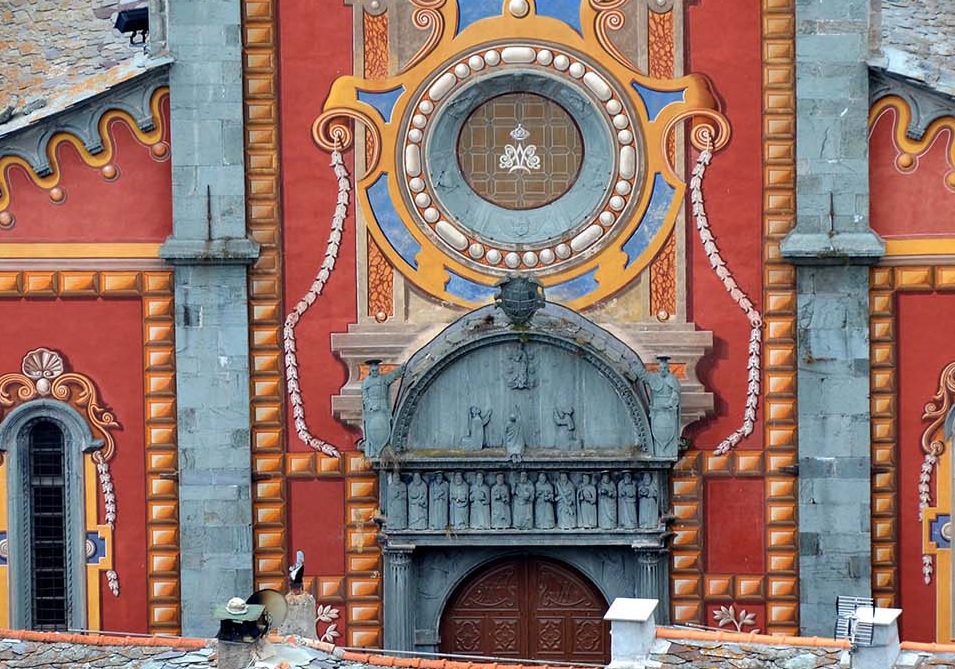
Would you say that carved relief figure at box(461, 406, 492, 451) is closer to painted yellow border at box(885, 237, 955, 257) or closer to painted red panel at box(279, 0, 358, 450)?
painted red panel at box(279, 0, 358, 450)

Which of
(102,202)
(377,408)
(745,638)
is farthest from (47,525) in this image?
(745,638)

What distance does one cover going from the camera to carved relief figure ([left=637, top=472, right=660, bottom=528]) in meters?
45.0

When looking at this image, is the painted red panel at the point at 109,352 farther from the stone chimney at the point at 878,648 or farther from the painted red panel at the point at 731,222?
the stone chimney at the point at 878,648

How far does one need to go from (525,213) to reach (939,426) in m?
6.27

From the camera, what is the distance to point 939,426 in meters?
45.2

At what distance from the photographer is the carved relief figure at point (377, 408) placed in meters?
44.8

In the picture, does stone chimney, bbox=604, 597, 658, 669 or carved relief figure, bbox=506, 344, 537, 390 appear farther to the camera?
carved relief figure, bbox=506, 344, 537, 390

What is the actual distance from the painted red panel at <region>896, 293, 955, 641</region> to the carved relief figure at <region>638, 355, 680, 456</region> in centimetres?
312

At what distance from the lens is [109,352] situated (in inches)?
1795

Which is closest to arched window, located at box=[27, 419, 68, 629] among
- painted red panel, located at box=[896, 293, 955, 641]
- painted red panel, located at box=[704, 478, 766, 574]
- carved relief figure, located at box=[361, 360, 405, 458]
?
carved relief figure, located at box=[361, 360, 405, 458]

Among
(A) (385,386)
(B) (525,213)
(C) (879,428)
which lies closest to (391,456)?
(A) (385,386)

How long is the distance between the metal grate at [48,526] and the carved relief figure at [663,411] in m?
8.04

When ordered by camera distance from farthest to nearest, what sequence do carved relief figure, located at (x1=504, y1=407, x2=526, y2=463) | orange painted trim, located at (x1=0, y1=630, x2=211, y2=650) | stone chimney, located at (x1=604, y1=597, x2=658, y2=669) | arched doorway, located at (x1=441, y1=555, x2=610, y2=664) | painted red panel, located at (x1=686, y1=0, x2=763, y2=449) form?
arched doorway, located at (x1=441, y1=555, x2=610, y2=664)
painted red panel, located at (x1=686, y1=0, x2=763, y2=449)
carved relief figure, located at (x1=504, y1=407, x2=526, y2=463)
orange painted trim, located at (x1=0, y1=630, x2=211, y2=650)
stone chimney, located at (x1=604, y1=597, x2=658, y2=669)

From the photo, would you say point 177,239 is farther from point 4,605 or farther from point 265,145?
point 4,605
